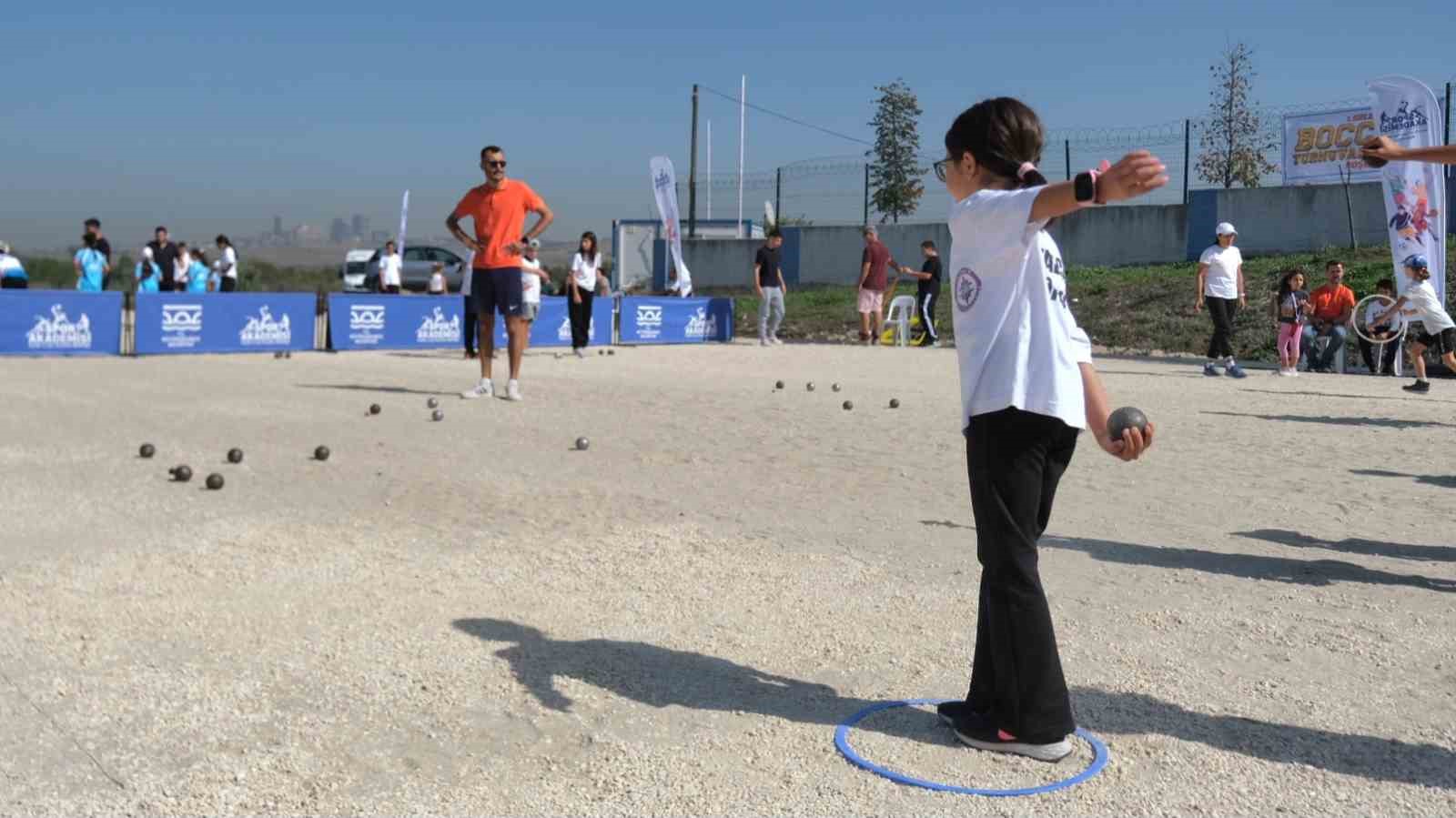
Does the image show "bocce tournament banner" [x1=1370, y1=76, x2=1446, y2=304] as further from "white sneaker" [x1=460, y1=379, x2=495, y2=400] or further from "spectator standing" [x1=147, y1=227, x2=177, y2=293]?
"spectator standing" [x1=147, y1=227, x2=177, y2=293]

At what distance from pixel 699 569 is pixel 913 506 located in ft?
6.34

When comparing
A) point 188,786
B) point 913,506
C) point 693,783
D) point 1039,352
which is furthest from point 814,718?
point 913,506

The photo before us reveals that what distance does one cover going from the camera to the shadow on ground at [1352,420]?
451 inches

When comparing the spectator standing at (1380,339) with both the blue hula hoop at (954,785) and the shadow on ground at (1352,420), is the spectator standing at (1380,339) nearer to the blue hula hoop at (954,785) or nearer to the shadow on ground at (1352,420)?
the shadow on ground at (1352,420)

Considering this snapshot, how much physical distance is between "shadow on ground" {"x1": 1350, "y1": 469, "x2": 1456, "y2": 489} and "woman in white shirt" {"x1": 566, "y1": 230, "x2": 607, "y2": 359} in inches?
517

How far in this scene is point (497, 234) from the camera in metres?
12.1

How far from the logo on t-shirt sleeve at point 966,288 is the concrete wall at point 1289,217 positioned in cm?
2652

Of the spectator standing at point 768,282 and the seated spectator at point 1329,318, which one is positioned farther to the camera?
the spectator standing at point 768,282

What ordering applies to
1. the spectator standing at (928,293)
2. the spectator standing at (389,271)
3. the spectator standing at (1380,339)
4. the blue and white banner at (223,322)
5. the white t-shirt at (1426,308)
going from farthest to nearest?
1. the spectator standing at (389,271)
2. the spectator standing at (928,293)
3. the blue and white banner at (223,322)
4. the spectator standing at (1380,339)
5. the white t-shirt at (1426,308)

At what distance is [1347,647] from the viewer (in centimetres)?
466

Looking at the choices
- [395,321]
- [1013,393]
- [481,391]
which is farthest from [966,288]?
[395,321]

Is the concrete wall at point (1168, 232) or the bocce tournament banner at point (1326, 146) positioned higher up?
the bocce tournament banner at point (1326, 146)

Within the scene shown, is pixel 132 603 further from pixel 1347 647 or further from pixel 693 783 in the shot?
pixel 1347 647

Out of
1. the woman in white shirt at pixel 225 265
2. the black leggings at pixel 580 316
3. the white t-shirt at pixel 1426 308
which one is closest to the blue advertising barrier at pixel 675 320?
the black leggings at pixel 580 316
